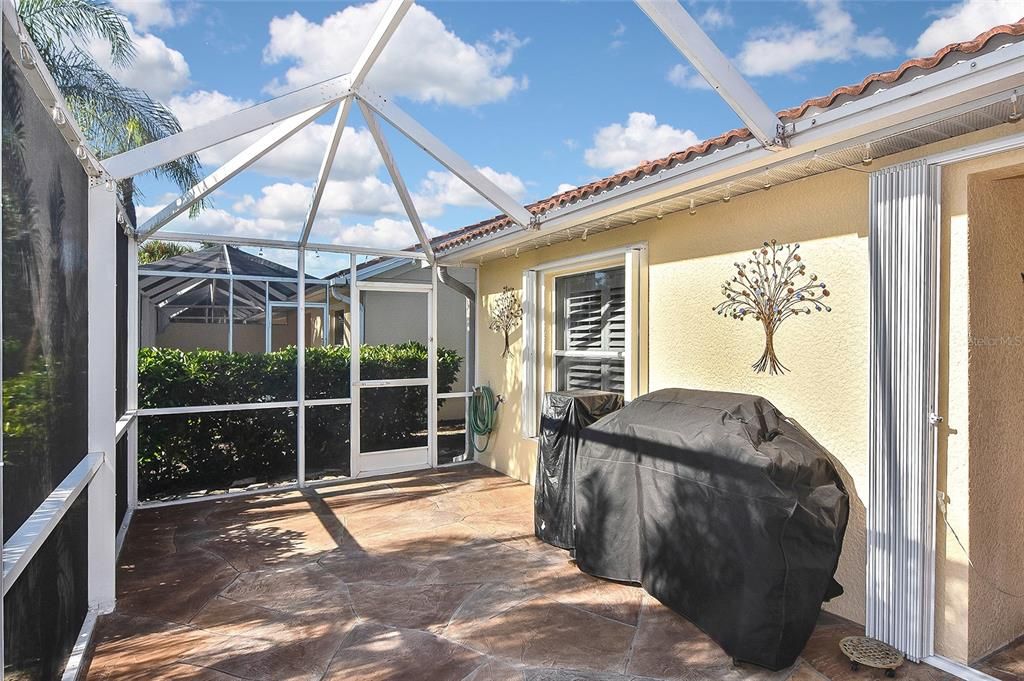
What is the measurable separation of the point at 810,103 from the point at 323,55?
347cm

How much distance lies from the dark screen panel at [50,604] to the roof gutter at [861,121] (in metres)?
3.80

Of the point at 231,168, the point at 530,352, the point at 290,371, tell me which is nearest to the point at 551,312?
the point at 530,352

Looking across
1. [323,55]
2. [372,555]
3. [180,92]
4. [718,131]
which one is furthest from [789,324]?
[180,92]

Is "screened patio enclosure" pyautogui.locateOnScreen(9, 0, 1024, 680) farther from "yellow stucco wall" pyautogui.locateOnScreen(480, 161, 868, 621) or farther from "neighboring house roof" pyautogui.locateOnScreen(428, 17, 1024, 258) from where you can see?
"yellow stucco wall" pyautogui.locateOnScreen(480, 161, 868, 621)

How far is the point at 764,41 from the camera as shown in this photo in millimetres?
5980

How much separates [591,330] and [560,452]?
1659 millimetres

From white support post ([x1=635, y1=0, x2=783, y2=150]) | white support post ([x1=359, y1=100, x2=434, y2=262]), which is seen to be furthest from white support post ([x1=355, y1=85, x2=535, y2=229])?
white support post ([x1=635, y1=0, x2=783, y2=150])

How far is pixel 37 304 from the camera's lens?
241 centimetres

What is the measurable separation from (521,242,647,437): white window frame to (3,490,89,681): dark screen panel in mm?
3993

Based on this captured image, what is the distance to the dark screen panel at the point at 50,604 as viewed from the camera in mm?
2123

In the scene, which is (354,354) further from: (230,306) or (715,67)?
(715,67)

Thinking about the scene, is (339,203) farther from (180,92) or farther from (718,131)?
(180,92)

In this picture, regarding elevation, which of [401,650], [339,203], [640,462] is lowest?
[401,650]

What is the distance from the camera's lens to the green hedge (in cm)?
630
